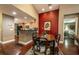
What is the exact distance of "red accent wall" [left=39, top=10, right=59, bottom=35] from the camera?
2500mm

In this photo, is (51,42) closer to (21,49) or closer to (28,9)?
(21,49)

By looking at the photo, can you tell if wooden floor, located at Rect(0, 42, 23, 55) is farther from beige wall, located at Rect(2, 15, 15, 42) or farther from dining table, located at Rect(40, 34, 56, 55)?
dining table, located at Rect(40, 34, 56, 55)

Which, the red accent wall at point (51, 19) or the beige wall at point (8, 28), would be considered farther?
the red accent wall at point (51, 19)

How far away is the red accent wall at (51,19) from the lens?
2.50 m

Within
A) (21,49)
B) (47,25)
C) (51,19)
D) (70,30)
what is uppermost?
(51,19)

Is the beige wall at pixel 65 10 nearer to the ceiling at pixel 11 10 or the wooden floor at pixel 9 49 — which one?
the ceiling at pixel 11 10

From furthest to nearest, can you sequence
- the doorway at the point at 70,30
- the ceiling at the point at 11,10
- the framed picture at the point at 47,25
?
the framed picture at the point at 47,25 → the doorway at the point at 70,30 → the ceiling at the point at 11,10

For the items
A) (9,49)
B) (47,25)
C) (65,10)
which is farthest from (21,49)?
(65,10)

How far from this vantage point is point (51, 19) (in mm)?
2541

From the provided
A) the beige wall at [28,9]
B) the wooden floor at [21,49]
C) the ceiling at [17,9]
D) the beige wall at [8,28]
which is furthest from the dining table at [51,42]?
the beige wall at [8,28]
